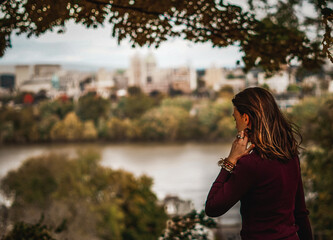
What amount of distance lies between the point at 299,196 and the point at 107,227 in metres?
14.6

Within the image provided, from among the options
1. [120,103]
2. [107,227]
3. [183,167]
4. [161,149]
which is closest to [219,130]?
[161,149]

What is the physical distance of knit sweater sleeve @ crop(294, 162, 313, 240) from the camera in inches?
47.4

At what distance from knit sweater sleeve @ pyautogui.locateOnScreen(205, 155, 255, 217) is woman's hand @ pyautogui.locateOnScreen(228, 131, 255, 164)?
4cm

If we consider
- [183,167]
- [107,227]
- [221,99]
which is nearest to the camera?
[107,227]

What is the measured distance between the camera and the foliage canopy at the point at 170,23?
1.69 meters

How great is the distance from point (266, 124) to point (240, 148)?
0.10m

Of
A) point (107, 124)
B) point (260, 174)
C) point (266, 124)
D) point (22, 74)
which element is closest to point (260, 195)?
point (260, 174)

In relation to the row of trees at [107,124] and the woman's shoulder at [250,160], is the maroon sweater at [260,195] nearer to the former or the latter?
the woman's shoulder at [250,160]

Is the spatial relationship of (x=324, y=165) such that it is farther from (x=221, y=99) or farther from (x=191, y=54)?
(x=191, y=54)

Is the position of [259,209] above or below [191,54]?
below

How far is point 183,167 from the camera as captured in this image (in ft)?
85.5

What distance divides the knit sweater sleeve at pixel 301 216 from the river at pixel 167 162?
1682 cm

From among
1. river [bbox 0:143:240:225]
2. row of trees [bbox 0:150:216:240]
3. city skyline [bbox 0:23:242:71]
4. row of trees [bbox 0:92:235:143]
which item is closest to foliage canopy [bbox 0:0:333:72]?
row of trees [bbox 0:150:216:240]

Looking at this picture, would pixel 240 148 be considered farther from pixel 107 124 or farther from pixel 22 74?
pixel 22 74
